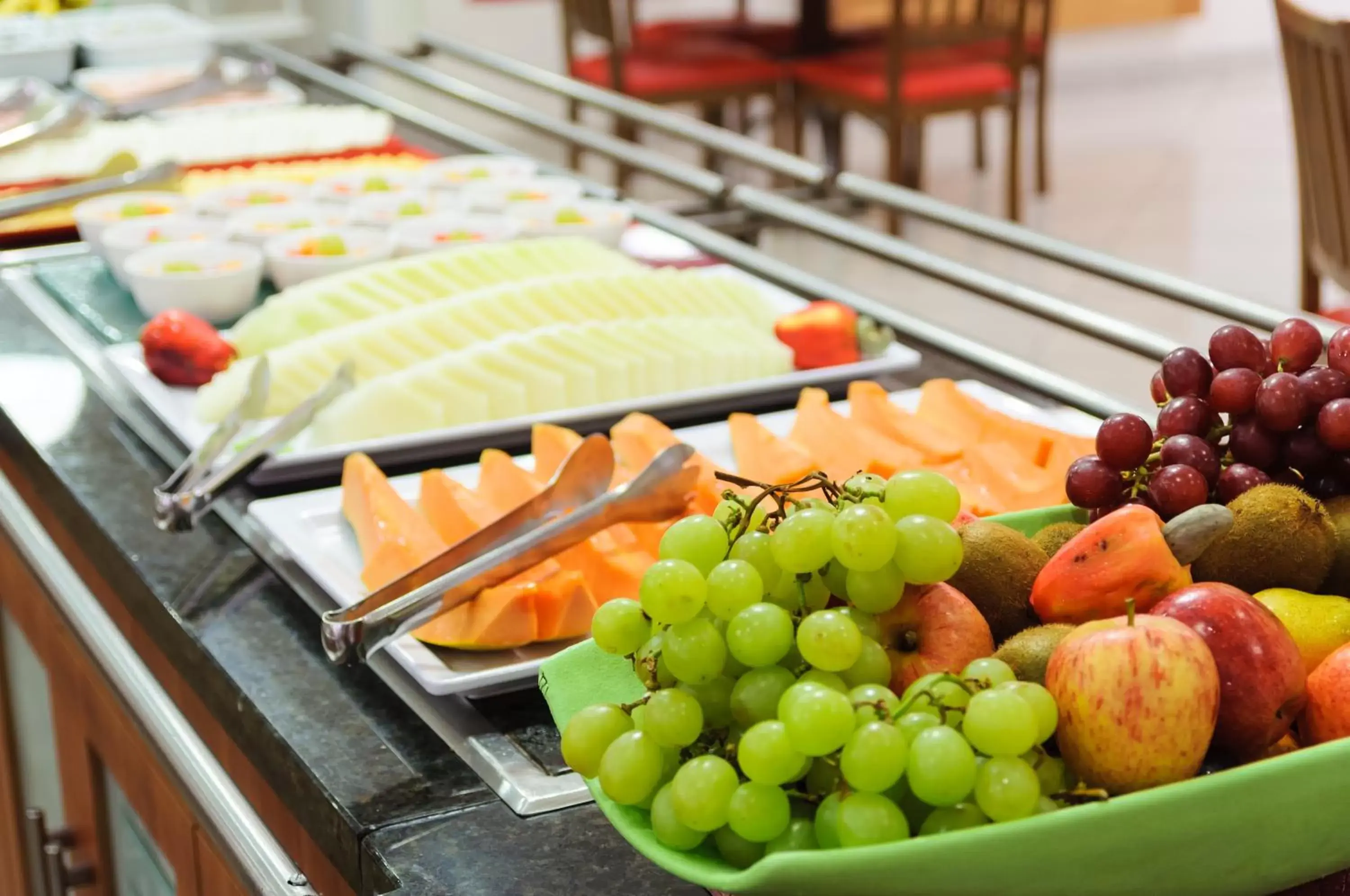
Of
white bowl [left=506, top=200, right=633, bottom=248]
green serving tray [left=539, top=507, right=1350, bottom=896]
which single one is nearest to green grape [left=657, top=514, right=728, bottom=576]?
green serving tray [left=539, top=507, right=1350, bottom=896]

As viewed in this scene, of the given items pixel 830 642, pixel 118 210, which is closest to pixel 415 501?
pixel 830 642

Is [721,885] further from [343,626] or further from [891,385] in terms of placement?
[891,385]

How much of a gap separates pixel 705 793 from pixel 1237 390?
0.36 meters

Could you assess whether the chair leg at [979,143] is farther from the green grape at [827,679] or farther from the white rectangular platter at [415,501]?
the green grape at [827,679]

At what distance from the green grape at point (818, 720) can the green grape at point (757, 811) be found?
2cm

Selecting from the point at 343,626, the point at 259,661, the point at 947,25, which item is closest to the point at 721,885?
the point at 343,626

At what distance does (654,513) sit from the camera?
1042mm

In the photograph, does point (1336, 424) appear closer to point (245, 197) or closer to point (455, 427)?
point (455, 427)

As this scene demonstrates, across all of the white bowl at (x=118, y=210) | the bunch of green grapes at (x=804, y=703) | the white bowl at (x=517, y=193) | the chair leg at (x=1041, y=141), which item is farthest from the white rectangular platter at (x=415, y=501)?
the chair leg at (x=1041, y=141)

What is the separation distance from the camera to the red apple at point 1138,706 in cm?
59

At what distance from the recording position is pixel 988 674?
0.60 m

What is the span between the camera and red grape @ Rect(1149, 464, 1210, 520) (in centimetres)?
75

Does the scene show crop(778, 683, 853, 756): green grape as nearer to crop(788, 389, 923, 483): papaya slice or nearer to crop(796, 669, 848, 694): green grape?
crop(796, 669, 848, 694): green grape

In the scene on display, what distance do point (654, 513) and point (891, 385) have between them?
0.49 metres
